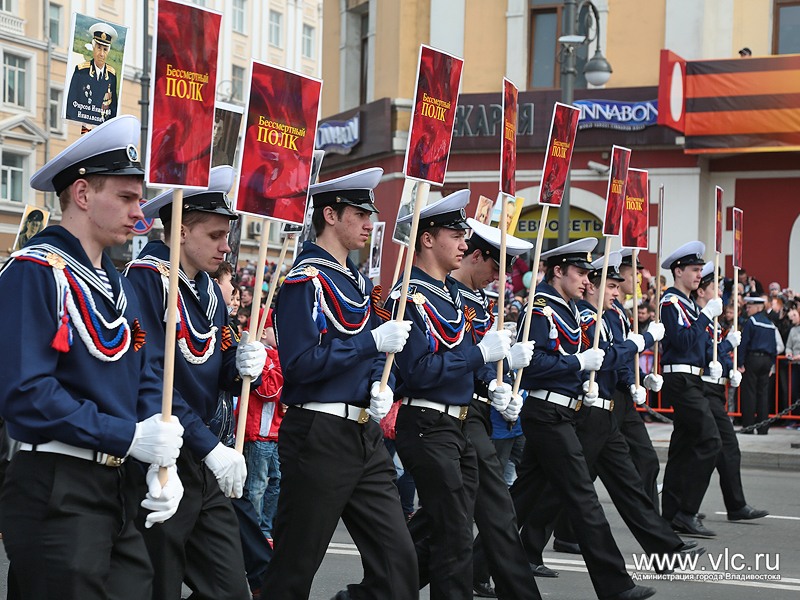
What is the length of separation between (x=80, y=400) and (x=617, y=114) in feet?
65.4

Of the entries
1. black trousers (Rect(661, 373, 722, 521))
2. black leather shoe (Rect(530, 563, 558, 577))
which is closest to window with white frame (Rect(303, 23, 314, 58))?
black trousers (Rect(661, 373, 722, 521))

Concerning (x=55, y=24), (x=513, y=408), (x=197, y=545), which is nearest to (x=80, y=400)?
(x=197, y=545)

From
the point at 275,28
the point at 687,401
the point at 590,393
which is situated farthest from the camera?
the point at 275,28

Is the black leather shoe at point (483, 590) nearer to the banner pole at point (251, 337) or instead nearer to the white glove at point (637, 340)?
the white glove at point (637, 340)

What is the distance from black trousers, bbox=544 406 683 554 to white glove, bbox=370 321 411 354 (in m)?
2.87

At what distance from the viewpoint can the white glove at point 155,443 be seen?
4.27m

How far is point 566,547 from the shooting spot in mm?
9414

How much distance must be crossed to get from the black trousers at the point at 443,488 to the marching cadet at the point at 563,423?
3.69ft

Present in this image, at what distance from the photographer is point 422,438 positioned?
6.53m

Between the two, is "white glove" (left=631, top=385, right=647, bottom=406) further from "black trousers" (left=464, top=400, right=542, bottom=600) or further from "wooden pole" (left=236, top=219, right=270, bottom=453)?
"wooden pole" (left=236, top=219, right=270, bottom=453)

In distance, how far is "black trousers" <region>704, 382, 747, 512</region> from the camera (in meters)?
10.8

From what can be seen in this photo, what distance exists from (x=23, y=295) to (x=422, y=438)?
2.82 m

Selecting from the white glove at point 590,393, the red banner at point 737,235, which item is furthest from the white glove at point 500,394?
the red banner at point 737,235

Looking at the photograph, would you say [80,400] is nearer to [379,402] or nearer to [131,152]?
[131,152]
